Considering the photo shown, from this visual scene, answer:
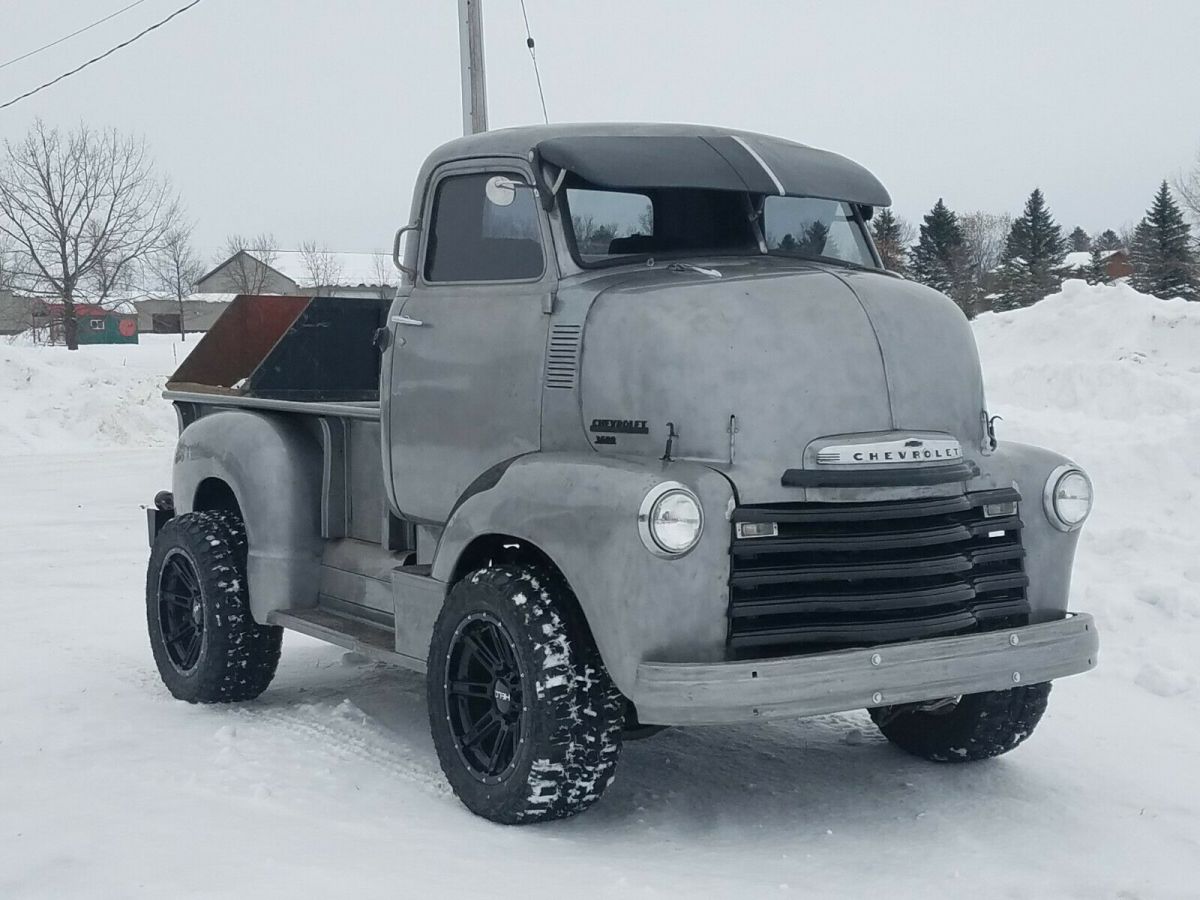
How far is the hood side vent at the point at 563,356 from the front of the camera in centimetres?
540


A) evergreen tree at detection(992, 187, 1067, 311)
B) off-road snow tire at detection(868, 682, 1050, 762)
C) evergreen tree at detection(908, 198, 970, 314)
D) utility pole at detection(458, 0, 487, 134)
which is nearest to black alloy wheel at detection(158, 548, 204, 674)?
off-road snow tire at detection(868, 682, 1050, 762)

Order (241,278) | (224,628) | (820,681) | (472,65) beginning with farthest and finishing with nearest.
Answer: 1. (241,278)
2. (472,65)
3. (224,628)
4. (820,681)

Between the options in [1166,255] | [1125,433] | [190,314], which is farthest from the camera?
[190,314]

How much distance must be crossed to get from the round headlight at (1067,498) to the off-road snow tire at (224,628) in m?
3.77

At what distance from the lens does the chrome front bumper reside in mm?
4598

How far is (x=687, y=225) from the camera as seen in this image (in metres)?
5.90

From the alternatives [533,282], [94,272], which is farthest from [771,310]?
[94,272]

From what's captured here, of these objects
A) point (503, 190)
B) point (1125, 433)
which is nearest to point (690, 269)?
point (503, 190)

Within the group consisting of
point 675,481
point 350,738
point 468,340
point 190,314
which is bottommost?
point 350,738

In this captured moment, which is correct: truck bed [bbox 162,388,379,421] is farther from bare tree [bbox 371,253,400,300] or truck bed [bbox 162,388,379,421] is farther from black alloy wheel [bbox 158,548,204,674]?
bare tree [bbox 371,253,400,300]

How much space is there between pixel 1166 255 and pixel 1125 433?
4080 cm

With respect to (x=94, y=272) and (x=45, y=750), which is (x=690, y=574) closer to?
(x=45, y=750)

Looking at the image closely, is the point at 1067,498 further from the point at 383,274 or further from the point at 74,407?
the point at 383,274

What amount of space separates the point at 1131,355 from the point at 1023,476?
1092cm
